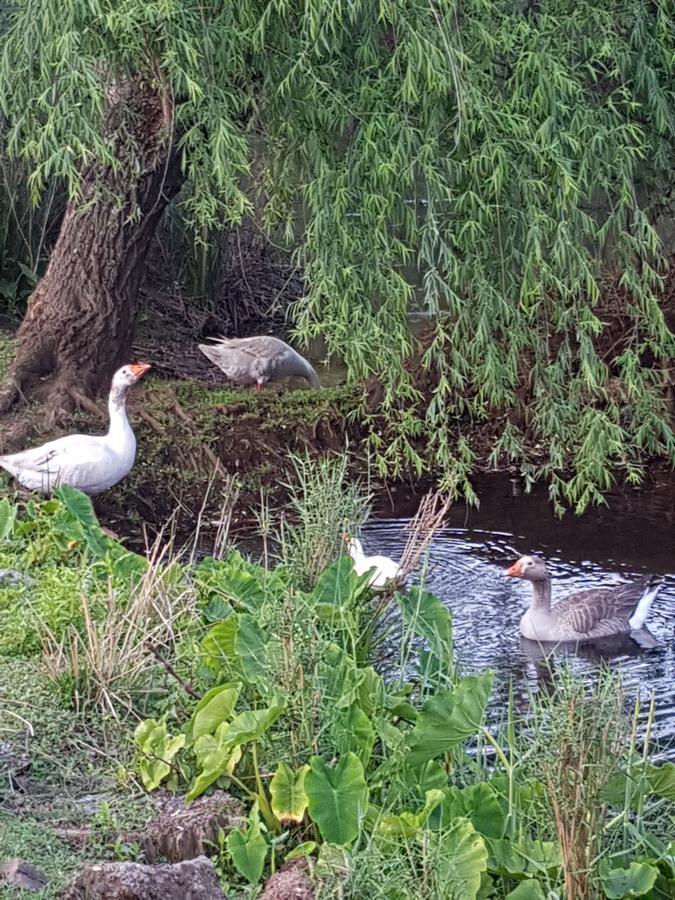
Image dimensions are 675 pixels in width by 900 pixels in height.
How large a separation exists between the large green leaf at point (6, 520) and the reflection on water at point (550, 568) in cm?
208

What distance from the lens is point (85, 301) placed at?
8688 millimetres

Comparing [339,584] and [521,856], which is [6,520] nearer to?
[339,584]

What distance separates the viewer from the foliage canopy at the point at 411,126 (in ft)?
16.6

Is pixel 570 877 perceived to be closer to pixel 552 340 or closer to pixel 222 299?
pixel 552 340

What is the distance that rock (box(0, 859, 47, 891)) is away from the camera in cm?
324

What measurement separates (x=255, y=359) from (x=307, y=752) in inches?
230

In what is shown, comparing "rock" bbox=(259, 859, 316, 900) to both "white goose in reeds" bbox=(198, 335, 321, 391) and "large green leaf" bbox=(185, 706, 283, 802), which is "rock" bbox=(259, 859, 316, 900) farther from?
"white goose in reeds" bbox=(198, 335, 321, 391)

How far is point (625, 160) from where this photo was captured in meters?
5.65

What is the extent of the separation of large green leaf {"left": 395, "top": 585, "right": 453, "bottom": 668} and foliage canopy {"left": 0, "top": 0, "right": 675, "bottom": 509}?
1259 mm

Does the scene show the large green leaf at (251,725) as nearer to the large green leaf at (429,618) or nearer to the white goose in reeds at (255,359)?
the large green leaf at (429,618)

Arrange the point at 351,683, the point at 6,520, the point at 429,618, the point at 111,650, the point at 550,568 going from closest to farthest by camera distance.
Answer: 1. the point at 351,683
2. the point at 111,650
3. the point at 429,618
4. the point at 6,520
5. the point at 550,568

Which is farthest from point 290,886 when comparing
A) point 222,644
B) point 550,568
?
point 550,568

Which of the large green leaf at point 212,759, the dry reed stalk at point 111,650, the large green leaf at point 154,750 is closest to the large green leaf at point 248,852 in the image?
the large green leaf at point 212,759

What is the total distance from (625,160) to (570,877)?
3236 mm
